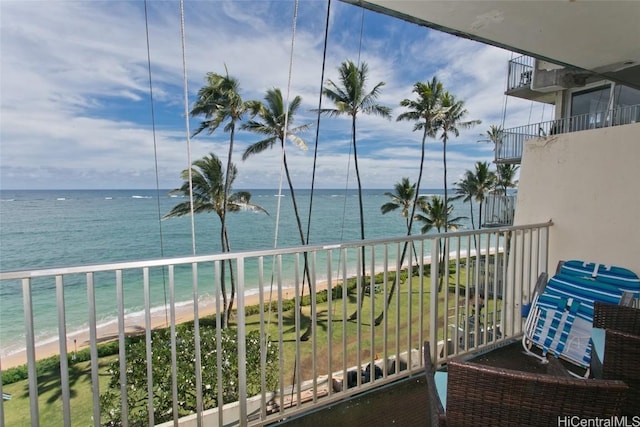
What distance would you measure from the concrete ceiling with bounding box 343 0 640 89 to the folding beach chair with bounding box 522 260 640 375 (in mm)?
1679

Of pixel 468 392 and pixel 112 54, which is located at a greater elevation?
pixel 112 54

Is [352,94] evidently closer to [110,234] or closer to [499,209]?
[499,209]

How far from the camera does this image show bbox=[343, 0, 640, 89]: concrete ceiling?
6.77 feet

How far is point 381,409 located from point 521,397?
49.8 inches

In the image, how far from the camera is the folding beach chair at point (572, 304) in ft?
7.19

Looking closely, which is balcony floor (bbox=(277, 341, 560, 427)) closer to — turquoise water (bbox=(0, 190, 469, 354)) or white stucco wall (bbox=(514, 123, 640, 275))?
white stucco wall (bbox=(514, 123, 640, 275))

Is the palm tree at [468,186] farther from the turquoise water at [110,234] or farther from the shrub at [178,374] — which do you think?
the shrub at [178,374]

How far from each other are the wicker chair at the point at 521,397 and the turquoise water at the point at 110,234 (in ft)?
49.9

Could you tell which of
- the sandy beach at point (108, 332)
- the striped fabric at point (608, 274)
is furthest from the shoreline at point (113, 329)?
the striped fabric at point (608, 274)

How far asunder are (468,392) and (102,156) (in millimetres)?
36183

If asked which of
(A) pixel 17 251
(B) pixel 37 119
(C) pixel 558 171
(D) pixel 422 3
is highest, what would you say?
(B) pixel 37 119

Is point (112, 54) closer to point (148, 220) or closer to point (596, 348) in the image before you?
point (148, 220)

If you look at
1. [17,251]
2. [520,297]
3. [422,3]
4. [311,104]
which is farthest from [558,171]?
[17,251]

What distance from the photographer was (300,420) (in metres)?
1.79
